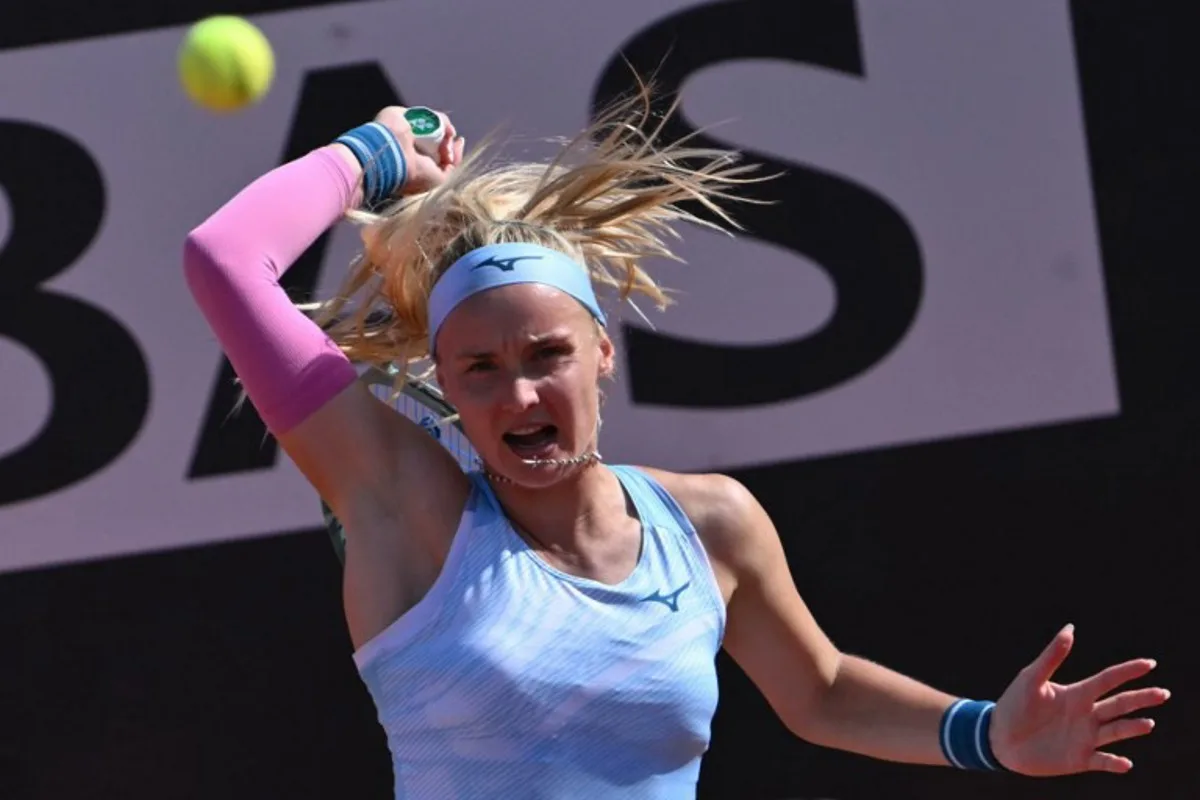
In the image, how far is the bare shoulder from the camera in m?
2.42

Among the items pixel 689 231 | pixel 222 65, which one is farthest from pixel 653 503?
pixel 689 231

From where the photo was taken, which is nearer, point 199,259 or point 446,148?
point 199,259

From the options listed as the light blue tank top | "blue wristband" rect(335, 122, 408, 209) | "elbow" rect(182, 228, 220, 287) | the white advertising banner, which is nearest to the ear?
the light blue tank top

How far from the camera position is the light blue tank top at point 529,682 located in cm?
213

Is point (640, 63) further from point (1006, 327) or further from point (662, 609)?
point (662, 609)

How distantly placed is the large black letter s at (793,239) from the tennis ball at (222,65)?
79cm

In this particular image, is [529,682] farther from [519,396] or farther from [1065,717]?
[1065,717]

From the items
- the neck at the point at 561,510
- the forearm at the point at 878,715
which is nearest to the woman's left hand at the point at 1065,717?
the forearm at the point at 878,715

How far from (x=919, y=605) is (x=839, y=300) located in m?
0.64

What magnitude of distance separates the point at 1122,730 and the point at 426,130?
1195 mm

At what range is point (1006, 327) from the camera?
386 centimetres

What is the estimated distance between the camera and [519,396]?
86.8 inches

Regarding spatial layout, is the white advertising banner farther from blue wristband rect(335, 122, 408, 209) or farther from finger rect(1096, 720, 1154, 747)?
finger rect(1096, 720, 1154, 747)

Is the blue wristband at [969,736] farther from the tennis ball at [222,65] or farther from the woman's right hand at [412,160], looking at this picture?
the tennis ball at [222,65]
